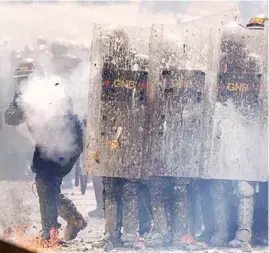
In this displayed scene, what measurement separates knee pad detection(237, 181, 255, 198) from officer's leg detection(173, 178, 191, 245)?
0.57 m

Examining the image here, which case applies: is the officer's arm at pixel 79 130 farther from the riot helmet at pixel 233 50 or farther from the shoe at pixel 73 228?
the riot helmet at pixel 233 50

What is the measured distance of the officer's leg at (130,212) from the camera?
6871 millimetres

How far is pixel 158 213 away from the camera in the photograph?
6.96m

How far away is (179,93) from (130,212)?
138 cm

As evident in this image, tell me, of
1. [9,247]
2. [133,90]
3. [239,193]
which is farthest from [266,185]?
[9,247]

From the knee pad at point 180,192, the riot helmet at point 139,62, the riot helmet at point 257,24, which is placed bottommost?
the knee pad at point 180,192

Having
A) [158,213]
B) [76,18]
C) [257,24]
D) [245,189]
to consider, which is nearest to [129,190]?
[158,213]

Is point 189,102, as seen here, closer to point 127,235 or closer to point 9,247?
point 127,235

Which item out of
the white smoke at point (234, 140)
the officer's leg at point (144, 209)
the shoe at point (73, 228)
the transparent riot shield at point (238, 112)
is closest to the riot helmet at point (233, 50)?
the transparent riot shield at point (238, 112)

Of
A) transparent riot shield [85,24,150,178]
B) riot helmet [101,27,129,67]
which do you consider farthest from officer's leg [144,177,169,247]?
riot helmet [101,27,129,67]

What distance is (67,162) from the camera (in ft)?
23.6

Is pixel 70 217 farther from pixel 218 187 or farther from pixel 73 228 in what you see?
pixel 218 187

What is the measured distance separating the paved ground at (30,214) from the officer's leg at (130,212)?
0.15m

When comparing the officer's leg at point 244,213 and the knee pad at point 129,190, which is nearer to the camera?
the knee pad at point 129,190
